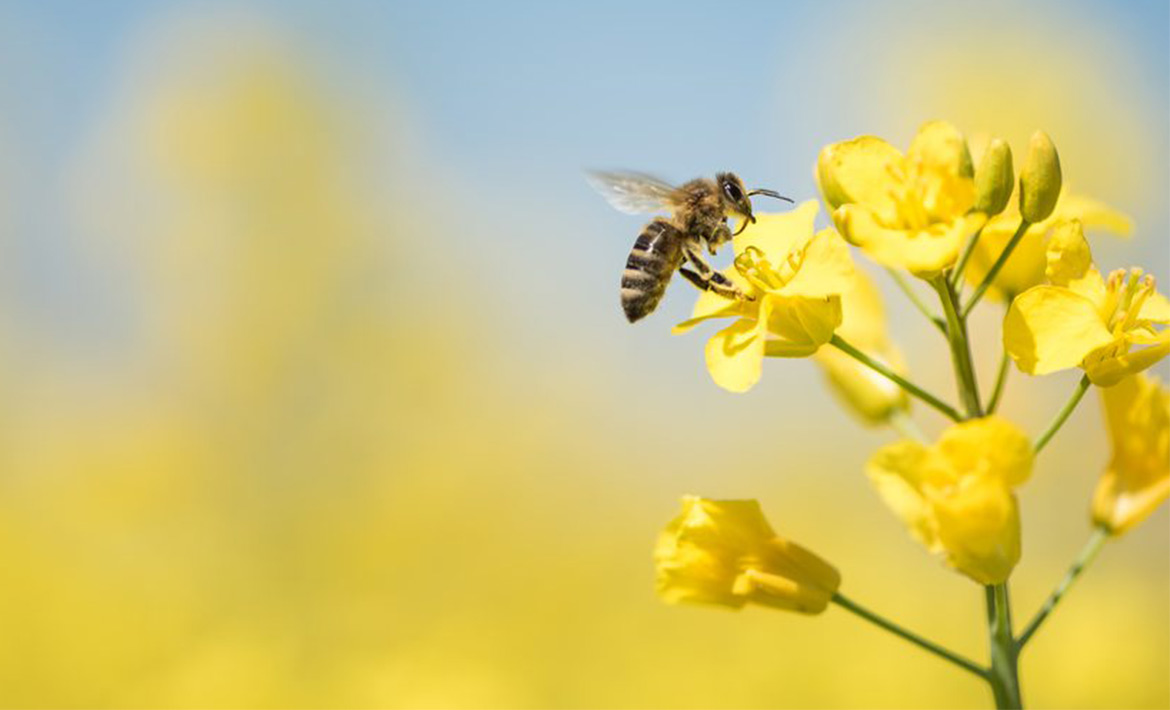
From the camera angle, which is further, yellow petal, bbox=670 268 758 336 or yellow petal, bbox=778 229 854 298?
yellow petal, bbox=670 268 758 336

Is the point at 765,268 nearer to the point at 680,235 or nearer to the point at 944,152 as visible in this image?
the point at 944,152

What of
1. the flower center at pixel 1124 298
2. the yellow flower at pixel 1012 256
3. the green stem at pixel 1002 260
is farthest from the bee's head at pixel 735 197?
the flower center at pixel 1124 298

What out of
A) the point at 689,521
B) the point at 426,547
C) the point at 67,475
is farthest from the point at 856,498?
the point at 689,521

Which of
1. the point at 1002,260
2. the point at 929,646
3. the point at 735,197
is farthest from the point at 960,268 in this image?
the point at 735,197

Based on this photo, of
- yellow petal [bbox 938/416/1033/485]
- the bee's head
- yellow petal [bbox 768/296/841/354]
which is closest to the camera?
yellow petal [bbox 938/416/1033/485]

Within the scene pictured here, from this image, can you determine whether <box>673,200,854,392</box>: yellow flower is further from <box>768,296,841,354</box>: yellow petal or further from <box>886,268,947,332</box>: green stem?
<box>886,268,947,332</box>: green stem

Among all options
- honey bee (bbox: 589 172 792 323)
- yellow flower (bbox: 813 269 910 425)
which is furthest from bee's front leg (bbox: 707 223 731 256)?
yellow flower (bbox: 813 269 910 425)
